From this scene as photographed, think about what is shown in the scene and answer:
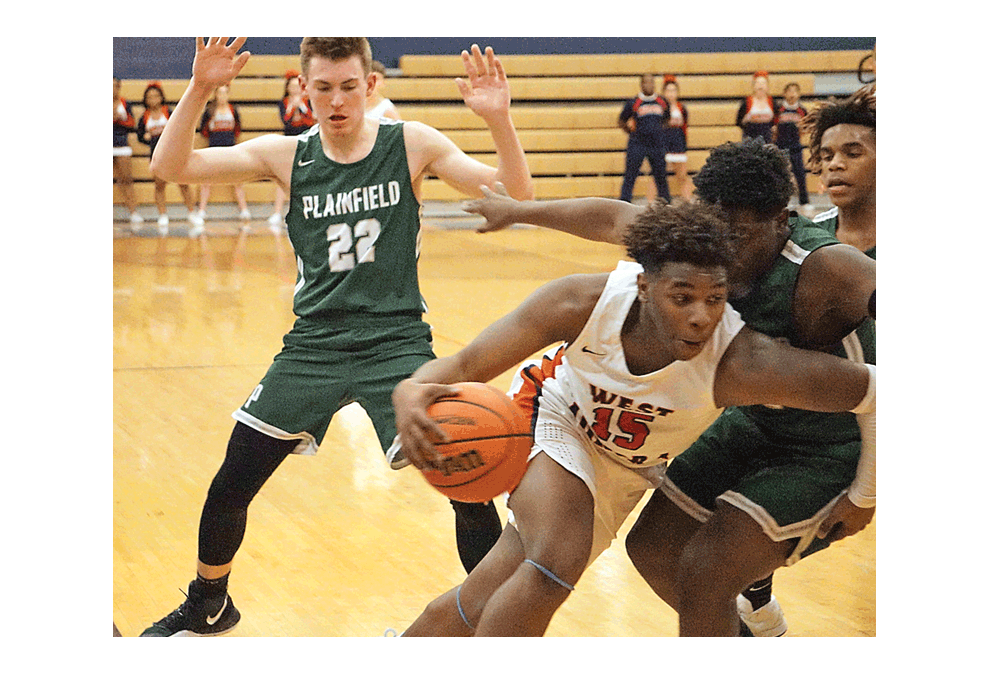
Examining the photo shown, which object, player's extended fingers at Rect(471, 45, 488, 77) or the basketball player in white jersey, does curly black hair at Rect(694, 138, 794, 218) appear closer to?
the basketball player in white jersey

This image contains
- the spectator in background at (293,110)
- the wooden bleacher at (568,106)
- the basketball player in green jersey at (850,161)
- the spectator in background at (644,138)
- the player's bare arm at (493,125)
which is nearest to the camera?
the basketball player in green jersey at (850,161)

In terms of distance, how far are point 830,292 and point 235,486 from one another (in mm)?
1584

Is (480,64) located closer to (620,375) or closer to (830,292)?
(620,375)

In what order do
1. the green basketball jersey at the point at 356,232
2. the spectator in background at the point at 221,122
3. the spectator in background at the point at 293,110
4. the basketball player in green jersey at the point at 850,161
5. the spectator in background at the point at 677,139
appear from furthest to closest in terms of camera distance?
the spectator in background at the point at 677,139
the spectator in background at the point at 221,122
the spectator in background at the point at 293,110
the green basketball jersey at the point at 356,232
the basketball player in green jersey at the point at 850,161

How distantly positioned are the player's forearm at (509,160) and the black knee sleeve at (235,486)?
2.89 feet

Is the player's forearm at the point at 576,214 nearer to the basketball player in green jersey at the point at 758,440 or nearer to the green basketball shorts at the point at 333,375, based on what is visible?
the basketball player in green jersey at the point at 758,440

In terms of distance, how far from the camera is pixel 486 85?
2.87 metres

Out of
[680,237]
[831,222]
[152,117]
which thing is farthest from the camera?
[152,117]

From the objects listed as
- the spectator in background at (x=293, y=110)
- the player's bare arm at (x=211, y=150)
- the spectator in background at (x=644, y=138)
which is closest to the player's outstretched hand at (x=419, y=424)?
the player's bare arm at (x=211, y=150)

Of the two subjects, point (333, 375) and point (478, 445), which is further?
point (333, 375)

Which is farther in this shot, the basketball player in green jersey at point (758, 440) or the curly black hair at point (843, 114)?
the curly black hair at point (843, 114)

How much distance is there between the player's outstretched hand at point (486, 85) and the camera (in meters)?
2.85

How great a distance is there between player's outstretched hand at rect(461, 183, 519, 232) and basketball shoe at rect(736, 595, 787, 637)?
1.26m

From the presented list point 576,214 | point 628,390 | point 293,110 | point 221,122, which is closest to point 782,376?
point 628,390
